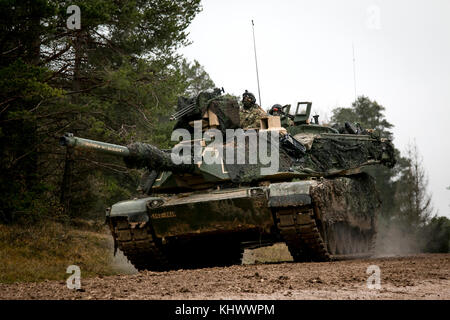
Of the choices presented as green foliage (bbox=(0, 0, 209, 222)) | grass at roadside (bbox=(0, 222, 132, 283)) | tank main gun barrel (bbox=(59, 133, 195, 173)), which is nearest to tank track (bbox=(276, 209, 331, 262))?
tank main gun barrel (bbox=(59, 133, 195, 173))

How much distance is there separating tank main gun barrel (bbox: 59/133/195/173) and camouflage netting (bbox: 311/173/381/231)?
2.41 m

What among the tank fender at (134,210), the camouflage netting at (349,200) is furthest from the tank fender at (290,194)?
the tank fender at (134,210)

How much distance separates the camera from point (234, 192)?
1041 cm

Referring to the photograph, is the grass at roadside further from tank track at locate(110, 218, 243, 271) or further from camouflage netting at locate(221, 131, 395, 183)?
camouflage netting at locate(221, 131, 395, 183)

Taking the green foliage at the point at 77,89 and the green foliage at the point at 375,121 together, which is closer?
the green foliage at the point at 77,89

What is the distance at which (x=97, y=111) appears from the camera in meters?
15.9

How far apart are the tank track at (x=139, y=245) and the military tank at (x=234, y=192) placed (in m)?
0.02

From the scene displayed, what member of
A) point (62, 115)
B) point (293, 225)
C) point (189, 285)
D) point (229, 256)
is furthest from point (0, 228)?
point (189, 285)

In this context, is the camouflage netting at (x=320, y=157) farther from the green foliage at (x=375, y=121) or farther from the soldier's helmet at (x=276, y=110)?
the green foliage at (x=375, y=121)

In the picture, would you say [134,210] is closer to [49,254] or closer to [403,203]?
[49,254]

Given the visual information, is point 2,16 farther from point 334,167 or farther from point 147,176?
point 334,167

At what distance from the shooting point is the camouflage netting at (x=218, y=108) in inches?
475

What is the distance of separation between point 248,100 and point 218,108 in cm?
84

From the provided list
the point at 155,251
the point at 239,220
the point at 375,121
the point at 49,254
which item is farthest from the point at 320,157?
the point at 375,121
